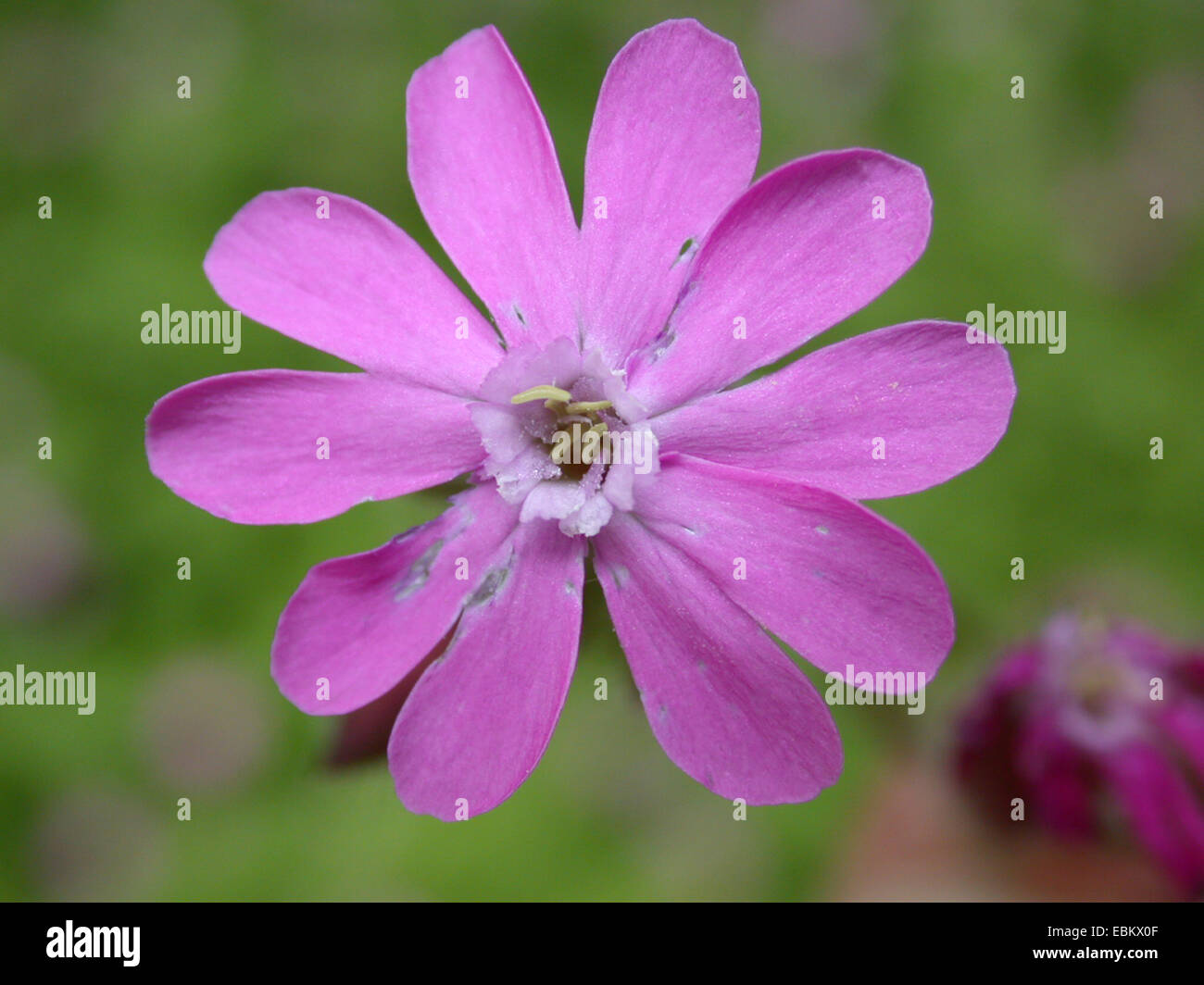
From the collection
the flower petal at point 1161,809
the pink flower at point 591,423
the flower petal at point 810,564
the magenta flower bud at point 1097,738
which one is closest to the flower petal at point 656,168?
the pink flower at point 591,423

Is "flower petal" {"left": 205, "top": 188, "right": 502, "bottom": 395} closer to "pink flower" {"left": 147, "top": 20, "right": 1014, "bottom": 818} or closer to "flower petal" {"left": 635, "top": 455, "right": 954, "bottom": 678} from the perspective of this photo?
"pink flower" {"left": 147, "top": 20, "right": 1014, "bottom": 818}

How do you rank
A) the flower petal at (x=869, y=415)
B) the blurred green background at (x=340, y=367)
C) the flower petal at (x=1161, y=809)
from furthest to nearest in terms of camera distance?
the blurred green background at (x=340, y=367) < the flower petal at (x=1161, y=809) < the flower petal at (x=869, y=415)

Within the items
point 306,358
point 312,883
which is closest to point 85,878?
point 312,883

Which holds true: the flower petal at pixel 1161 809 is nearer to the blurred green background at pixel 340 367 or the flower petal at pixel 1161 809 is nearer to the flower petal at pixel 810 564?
the blurred green background at pixel 340 367

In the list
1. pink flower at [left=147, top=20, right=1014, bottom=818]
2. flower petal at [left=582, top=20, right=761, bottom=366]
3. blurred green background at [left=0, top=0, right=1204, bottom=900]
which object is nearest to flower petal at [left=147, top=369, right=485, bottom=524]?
pink flower at [left=147, top=20, right=1014, bottom=818]

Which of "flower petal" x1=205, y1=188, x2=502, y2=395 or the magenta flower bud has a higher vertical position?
"flower petal" x1=205, y1=188, x2=502, y2=395

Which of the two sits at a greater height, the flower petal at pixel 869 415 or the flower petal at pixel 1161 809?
the flower petal at pixel 869 415
